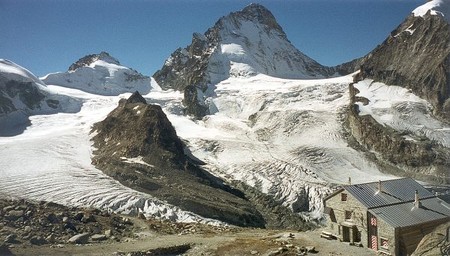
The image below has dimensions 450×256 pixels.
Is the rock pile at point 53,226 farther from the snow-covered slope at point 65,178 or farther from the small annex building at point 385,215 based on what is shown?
the small annex building at point 385,215

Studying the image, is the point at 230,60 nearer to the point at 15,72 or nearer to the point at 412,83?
the point at 412,83

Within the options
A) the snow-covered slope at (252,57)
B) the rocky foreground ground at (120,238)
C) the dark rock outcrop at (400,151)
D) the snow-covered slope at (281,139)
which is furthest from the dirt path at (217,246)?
the snow-covered slope at (252,57)

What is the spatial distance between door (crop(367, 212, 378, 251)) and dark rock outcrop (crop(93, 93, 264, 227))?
26.4 metres

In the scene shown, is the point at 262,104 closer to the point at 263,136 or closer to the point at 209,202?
the point at 263,136

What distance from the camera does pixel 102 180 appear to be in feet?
213

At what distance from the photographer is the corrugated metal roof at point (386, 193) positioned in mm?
34031

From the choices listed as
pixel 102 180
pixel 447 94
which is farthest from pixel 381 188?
pixel 447 94

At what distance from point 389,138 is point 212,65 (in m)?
83.9

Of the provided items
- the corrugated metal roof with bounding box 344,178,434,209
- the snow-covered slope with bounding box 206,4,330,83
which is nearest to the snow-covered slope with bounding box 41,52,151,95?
the snow-covered slope with bounding box 206,4,330,83

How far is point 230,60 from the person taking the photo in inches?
6816

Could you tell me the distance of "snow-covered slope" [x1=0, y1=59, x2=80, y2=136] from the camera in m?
116

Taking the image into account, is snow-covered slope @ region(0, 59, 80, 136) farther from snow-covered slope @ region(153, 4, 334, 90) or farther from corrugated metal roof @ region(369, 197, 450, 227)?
corrugated metal roof @ region(369, 197, 450, 227)

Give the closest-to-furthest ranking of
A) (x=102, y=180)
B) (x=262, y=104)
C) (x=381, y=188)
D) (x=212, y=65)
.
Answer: (x=381, y=188)
(x=102, y=180)
(x=262, y=104)
(x=212, y=65)

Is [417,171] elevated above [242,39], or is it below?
below
